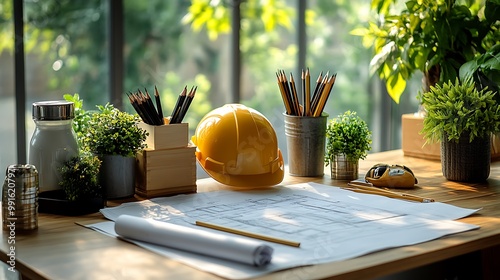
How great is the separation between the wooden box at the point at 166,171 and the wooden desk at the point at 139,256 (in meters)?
0.17

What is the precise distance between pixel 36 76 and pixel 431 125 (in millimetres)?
1558

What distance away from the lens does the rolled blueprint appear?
1135mm

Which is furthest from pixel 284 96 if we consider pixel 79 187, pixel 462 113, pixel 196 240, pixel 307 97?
pixel 196 240

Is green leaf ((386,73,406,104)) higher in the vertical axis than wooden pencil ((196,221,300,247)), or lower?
higher

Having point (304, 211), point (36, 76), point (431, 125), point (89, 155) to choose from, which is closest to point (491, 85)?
point (431, 125)

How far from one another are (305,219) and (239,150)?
32cm

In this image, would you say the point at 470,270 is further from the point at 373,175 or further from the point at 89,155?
the point at 89,155

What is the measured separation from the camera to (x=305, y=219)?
1.41 metres

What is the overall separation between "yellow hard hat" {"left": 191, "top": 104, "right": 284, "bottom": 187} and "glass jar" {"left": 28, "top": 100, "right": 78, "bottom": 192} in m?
0.33

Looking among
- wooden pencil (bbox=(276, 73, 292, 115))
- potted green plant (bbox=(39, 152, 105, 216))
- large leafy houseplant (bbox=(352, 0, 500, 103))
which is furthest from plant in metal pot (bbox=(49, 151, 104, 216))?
large leafy houseplant (bbox=(352, 0, 500, 103))

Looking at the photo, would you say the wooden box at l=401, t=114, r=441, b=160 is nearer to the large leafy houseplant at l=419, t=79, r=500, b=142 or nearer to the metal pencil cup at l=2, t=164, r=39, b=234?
the large leafy houseplant at l=419, t=79, r=500, b=142

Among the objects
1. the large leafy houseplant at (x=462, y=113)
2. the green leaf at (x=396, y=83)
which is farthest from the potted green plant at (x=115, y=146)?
the green leaf at (x=396, y=83)

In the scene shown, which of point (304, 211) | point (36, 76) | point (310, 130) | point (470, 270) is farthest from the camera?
point (36, 76)

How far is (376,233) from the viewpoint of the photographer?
132 cm
